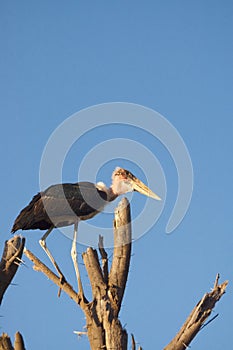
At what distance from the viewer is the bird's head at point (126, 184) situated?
1654 cm

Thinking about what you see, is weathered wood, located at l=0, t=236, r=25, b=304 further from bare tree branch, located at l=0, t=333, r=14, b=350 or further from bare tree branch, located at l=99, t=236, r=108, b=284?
bare tree branch, located at l=99, t=236, r=108, b=284

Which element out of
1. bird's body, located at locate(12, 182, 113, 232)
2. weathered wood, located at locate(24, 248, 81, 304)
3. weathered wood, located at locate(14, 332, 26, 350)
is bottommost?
weathered wood, located at locate(14, 332, 26, 350)

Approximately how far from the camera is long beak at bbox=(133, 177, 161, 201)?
16312 mm

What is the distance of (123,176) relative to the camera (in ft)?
54.8

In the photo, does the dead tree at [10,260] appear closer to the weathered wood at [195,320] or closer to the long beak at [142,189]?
the weathered wood at [195,320]

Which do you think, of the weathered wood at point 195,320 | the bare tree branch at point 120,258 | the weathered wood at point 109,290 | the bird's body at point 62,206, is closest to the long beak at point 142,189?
the bird's body at point 62,206

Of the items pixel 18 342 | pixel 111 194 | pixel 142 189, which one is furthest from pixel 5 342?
pixel 142 189

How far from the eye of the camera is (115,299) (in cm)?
1136

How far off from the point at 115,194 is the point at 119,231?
4928mm

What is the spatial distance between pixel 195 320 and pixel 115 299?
1.30 meters

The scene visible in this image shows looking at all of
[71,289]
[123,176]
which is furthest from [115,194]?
[71,289]

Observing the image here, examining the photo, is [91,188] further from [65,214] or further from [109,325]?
[109,325]

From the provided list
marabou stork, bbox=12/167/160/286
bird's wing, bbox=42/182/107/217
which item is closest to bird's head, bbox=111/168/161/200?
marabou stork, bbox=12/167/160/286

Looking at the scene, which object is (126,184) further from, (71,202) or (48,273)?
(48,273)
